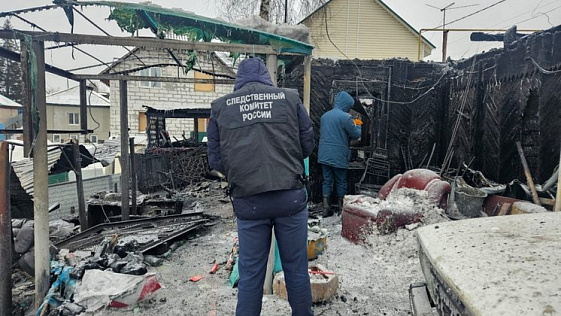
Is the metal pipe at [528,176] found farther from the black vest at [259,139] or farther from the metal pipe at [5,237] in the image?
the metal pipe at [5,237]

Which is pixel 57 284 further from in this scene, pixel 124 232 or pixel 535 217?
pixel 535 217

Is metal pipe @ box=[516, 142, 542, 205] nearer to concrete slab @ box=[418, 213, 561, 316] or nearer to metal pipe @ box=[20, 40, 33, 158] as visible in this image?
concrete slab @ box=[418, 213, 561, 316]

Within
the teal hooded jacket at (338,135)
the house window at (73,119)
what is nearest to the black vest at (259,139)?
the teal hooded jacket at (338,135)

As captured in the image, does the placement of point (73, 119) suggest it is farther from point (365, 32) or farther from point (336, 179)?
point (336, 179)

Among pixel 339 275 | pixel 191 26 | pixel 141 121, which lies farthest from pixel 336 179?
pixel 141 121

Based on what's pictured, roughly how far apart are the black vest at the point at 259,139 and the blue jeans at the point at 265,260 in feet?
0.92

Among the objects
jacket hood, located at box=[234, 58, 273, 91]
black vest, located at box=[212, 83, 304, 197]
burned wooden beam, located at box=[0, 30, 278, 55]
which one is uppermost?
burned wooden beam, located at box=[0, 30, 278, 55]

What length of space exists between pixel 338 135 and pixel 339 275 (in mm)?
2980

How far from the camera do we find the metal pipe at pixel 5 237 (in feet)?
10.7

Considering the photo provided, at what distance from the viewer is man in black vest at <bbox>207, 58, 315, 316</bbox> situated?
2461 mm

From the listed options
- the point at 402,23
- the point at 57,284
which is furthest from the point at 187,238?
the point at 402,23

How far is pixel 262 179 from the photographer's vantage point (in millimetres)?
2418

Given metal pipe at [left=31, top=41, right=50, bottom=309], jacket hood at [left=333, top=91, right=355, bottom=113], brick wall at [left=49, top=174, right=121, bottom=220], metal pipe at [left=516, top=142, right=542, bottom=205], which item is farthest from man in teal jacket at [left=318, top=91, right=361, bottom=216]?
brick wall at [left=49, top=174, right=121, bottom=220]

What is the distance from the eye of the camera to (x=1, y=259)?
10.7ft
